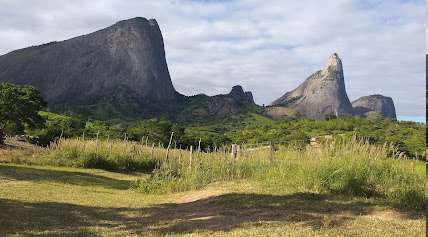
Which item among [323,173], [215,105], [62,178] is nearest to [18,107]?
[62,178]

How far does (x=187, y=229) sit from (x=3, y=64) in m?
159

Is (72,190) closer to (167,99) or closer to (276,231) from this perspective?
(276,231)

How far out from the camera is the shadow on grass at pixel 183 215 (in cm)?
838

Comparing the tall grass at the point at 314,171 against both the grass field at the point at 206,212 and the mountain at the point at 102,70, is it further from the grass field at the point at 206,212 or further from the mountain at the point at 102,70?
the mountain at the point at 102,70

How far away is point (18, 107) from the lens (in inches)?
1195

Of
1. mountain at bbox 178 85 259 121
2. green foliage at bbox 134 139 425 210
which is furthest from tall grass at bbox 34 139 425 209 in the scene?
mountain at bbox 178 85 259 121

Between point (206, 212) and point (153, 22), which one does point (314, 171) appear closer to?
point (206, 212)

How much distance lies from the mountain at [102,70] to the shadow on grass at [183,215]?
117 meters

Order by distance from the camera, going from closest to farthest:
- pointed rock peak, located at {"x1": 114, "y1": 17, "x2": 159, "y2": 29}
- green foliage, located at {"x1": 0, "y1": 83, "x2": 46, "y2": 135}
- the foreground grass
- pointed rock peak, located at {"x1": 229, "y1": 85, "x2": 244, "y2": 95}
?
the foreground grass, green foliage, located at {"x1": 0, "y1": 83, "x2": 46, "y2": 135}, pointed rock peak, located at {"x1": 229, "y1": 85, "x2": 244, "y2": 95}, pointed rock peak, located at {"x1": 114, "y1": 17, "x2": 159, "y2": 29}

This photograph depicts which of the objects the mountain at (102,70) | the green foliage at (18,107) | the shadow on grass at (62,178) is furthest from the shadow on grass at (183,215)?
the mountain at (102,70)

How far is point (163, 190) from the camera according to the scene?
1488cm

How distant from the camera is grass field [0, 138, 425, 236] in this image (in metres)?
8.15

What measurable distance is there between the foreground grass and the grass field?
0.01 m

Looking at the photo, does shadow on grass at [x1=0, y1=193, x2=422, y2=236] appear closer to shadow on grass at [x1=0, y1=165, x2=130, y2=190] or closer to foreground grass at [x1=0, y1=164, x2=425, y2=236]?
foreground grass at [x1=0, y1=164, x2=425, y2=236]
